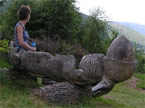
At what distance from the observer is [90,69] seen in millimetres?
4547

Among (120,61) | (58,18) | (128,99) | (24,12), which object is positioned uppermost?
(58,18)

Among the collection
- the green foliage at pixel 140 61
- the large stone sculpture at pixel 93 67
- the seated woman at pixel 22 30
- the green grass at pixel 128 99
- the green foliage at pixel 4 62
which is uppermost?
the seated woman at pixel 22 30

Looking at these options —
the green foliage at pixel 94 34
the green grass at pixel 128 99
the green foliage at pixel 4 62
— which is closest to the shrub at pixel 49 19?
the green foliage at pixel 94 34

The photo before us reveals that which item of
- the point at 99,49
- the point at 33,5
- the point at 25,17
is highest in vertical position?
the point at 33,5

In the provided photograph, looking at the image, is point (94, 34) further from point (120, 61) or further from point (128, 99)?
point (120, 61)

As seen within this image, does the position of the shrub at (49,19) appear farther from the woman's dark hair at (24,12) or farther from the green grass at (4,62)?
the woman's dark hair at (24,12)

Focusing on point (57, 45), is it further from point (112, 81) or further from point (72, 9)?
point (112, 81)

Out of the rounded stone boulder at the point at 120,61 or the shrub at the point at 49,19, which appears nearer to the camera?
the rounded stone boulder at the point at 120,61

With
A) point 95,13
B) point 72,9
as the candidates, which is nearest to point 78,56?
point 72,9

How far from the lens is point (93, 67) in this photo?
14.9 ft

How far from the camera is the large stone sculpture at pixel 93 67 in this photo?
4426 mm

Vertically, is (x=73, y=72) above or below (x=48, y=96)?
above

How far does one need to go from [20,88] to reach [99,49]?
1201 centimetres

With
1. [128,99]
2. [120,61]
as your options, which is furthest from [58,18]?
[120,61]
